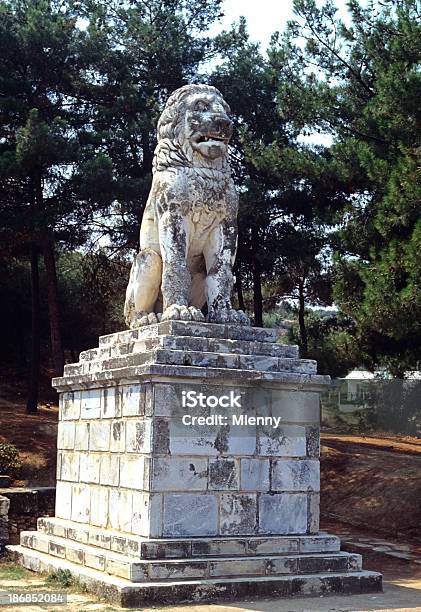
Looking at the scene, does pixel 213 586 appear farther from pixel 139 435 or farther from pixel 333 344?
pixel 333 344

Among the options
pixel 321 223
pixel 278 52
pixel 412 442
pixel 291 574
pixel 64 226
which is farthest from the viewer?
pixel 412 442

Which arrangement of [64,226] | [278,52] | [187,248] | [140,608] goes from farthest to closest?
[64,226]
[278,52]
[187,248]
[140,608]

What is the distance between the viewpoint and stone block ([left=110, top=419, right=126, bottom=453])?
748 centimetres

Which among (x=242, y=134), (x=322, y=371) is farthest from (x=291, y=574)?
(x=322, y=371)

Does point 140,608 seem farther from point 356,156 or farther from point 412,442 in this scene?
point 412,442

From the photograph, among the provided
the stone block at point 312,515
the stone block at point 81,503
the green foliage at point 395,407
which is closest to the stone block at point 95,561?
the stone block at point 81,503

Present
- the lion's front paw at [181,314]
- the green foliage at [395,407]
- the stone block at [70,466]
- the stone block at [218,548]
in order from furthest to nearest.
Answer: the green foliage at [395,407], the stone block at [70,466], the lion's front paw at [181,314], the stone block at [218,548]

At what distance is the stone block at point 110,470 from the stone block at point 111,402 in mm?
363

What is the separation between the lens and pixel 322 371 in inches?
854

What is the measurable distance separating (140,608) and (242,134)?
11.2 meters

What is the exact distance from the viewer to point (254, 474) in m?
7.44

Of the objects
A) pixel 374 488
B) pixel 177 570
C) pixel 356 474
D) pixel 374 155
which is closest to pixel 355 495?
pixel 374 488

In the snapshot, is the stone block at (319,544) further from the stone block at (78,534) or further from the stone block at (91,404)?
the stone block at (91,404)

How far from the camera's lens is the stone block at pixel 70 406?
854 cm
